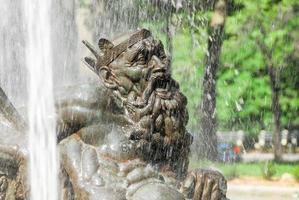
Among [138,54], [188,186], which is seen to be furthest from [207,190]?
[138,54]

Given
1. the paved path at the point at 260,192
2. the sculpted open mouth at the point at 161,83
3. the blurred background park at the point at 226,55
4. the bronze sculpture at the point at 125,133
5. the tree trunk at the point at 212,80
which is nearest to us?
the bronze sculpture at the point at 125,133

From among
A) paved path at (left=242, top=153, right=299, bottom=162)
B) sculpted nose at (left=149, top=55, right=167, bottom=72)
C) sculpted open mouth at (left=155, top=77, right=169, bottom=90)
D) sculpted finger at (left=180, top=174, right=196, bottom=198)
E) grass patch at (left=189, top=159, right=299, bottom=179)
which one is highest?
sculpted nose at (left=149, top=55, right=167, bottom=72)

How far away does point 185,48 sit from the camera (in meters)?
17.5

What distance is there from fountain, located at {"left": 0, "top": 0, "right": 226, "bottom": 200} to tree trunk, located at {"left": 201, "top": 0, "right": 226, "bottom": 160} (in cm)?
1154

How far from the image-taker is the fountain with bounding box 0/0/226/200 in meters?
4.93

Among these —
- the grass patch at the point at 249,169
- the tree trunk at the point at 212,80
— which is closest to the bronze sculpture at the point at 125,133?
the tree trunk at the point at 212,80

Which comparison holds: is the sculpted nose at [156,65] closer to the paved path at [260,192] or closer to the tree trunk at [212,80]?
the paved path at [260,192]

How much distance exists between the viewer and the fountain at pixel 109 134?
4934mm

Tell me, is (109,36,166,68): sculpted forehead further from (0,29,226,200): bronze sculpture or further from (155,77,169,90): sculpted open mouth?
(155,77,169,90): sculpted open mouth

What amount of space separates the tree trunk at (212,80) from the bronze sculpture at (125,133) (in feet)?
37.8

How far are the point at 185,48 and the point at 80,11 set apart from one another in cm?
291

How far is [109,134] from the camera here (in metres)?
5.00

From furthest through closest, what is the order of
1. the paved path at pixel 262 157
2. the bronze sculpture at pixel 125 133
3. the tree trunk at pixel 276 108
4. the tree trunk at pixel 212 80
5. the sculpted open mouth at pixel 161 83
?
the paved path at pixel 262 157, the tree trunk at pixel 276 108, the tree trunk at pixel 212 80, the sculpted open mouth at pixel 161 83, the bronze sculpture at pixel 125 133

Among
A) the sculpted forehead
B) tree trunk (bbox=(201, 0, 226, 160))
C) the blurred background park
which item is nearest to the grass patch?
the blurred background park
